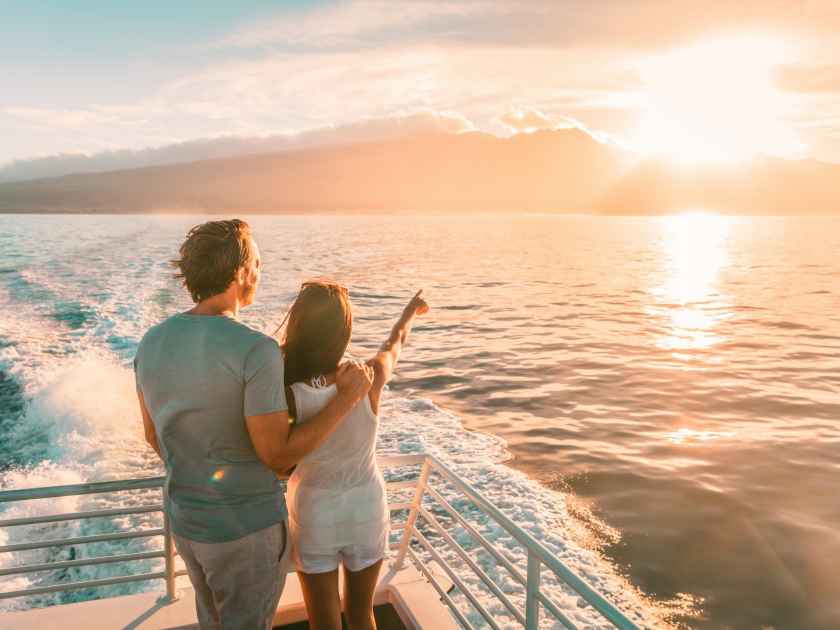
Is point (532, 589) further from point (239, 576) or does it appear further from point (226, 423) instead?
point (226, 423)

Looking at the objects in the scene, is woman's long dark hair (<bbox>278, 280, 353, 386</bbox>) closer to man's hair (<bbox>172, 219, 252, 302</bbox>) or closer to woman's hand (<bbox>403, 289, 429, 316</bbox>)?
man's hair (<bbox>172, 219, 252, 302</bbox>)

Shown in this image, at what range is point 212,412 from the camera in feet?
6.08

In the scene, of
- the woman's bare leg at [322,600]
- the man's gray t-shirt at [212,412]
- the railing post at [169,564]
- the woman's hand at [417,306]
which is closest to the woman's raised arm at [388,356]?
the woman's hand at [417,306]

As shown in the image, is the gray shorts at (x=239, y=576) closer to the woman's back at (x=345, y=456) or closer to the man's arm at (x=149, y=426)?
the woman's back at (x=345, y=456)

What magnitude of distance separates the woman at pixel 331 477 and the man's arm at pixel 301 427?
8 cm

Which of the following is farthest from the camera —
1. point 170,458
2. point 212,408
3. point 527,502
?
point 527,502

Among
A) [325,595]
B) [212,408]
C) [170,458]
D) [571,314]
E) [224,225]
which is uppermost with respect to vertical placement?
[224,225]

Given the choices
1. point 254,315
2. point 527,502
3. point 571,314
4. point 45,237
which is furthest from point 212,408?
point 45,237

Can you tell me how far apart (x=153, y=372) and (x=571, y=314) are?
24275 mm

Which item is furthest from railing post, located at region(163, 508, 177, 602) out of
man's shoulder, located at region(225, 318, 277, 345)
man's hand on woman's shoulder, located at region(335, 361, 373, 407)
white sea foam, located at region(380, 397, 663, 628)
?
white sea foam, located at region(380, 397, 663, 628)

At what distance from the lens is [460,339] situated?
1972cm

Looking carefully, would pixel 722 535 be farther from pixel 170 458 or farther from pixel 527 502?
pixel 170 458

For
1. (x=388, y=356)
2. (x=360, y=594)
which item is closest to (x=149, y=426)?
(x=388, y=356)

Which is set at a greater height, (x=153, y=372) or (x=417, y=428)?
(x=153, y=372)
